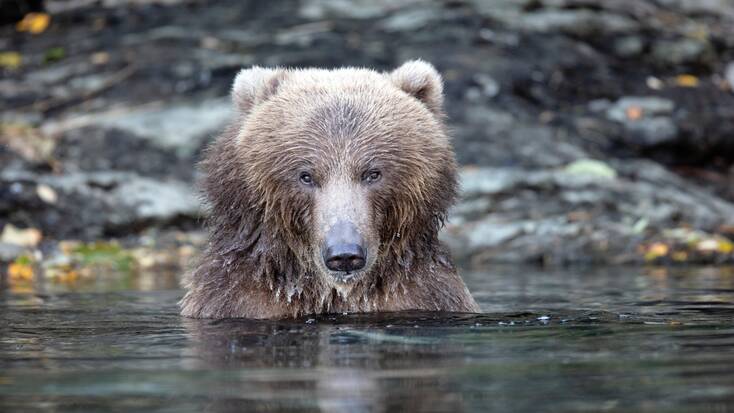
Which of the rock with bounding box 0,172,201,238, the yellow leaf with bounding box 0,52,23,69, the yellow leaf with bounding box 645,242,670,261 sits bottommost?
the yellow leaf with bounding box 645,242,670,261

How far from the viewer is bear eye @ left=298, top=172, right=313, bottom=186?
274 inches

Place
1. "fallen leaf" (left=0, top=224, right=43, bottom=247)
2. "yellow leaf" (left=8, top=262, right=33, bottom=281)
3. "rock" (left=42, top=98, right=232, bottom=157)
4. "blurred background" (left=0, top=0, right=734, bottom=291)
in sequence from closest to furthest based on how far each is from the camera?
"yellow leaf" (left=8, top=262, right=33, bottom=281)
"fallen leaf" (left=0, top=224, right=43, bottom=247)
"blurred background" (left=0, top=0, right=734, bottom=291)
"rock" (left=42, top=98, right=232, bottom=157)

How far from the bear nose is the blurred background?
16.6 ft

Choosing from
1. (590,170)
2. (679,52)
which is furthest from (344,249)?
(679,52)

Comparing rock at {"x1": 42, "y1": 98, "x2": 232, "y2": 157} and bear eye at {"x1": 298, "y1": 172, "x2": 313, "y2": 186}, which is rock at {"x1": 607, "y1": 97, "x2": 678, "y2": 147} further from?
bear eye at {"x1": 298, "y1": 172, "x2": 313, "y2": 186}

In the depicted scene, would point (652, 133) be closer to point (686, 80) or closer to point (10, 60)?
point (686, 80)

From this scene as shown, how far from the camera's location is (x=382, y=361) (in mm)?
5305

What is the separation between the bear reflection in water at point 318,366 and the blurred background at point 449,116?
4972 millimetres

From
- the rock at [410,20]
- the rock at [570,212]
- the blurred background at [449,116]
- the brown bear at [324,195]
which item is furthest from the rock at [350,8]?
the brown bear at [324,195]

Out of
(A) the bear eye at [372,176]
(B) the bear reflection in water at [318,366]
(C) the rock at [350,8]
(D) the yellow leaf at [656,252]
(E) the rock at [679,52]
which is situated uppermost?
(C) the rock at [350,8]

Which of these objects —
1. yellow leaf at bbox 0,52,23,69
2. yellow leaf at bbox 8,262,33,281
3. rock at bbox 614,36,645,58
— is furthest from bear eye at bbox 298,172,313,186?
rock at bbox 614,36,645,58

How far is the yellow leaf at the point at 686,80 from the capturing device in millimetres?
16781

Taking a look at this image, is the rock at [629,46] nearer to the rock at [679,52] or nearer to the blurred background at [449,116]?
the blurred background at [449,116]

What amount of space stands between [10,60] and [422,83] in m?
10.9
